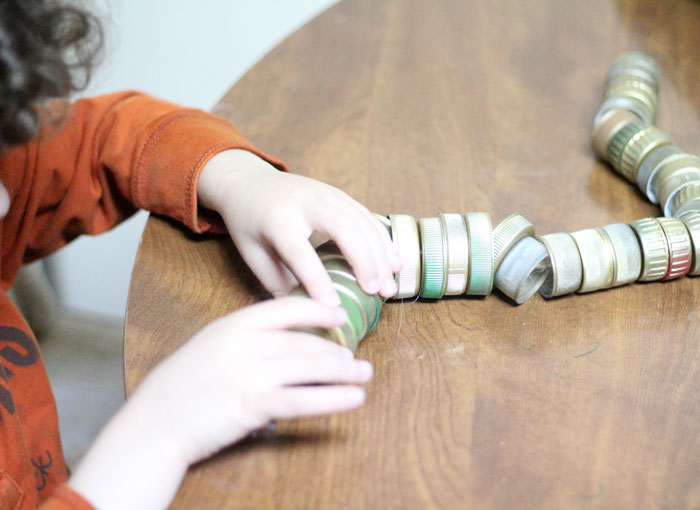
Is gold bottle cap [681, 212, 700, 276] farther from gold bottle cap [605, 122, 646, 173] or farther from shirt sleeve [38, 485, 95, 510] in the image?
shirt sleeve [38, 485, 95, 510]

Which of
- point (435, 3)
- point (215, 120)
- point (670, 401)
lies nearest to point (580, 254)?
point (670, 401)

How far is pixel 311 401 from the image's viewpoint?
497 mm

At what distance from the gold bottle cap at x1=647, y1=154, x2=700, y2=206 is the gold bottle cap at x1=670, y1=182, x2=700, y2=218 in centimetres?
2

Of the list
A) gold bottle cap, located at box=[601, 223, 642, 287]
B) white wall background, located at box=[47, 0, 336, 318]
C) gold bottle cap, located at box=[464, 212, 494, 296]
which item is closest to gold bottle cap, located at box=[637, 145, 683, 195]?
gold bottle cap, located at box=[601, 223, 642, 287]

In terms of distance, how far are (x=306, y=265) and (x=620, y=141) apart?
39 cm

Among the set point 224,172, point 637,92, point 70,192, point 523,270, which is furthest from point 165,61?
point 523,270

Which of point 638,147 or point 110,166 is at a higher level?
point 110,166

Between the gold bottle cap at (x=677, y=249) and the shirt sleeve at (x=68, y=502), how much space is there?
522 mm

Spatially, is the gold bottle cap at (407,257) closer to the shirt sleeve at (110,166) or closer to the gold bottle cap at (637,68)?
the shirt sleeve at (110,166)

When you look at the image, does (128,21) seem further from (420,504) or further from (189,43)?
(420,504)

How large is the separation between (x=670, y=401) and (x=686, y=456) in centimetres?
5

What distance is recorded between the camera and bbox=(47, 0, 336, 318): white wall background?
1.56 meters

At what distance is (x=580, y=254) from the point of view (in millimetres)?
625

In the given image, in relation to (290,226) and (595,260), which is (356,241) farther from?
(595,260)
